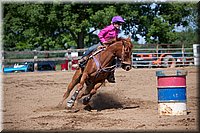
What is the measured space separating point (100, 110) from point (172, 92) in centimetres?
220

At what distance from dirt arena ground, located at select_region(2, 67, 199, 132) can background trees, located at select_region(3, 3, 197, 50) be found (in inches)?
686

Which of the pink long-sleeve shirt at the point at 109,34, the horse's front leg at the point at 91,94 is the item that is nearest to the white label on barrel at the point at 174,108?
→ the horse's front leg at the point at 91,94

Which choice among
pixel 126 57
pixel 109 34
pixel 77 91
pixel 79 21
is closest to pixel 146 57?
pixel 79 21

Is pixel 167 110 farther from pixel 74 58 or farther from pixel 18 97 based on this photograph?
pixel 74 58

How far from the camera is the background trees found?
3338 cm

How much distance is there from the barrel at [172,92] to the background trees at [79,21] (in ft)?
79.1

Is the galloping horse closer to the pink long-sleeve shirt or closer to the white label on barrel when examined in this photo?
the pink long-sleeve shirt

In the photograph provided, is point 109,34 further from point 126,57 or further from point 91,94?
point 91,94

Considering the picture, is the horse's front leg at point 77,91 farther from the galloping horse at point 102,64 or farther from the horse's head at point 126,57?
the horse's head at point 126,57

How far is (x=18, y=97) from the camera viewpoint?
12.7 metres

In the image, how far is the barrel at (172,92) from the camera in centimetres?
817

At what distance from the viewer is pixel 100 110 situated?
979cm

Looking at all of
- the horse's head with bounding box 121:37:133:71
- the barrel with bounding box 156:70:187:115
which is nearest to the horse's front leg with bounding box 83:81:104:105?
the horse's head with bounding box 121:37:133:71

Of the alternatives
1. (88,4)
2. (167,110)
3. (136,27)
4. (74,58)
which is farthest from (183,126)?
(136,27)
